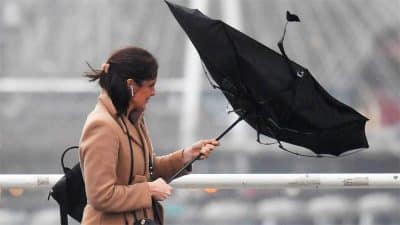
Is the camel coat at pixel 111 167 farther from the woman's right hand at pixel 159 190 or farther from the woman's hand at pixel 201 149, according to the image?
the woman's hand at pixel 201 149

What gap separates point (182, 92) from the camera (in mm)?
12789

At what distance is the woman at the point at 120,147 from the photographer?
1.95 m

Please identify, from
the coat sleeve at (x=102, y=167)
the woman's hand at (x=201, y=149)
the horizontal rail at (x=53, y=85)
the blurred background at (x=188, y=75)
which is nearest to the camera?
the coat sleeve at (x=102, y=167)

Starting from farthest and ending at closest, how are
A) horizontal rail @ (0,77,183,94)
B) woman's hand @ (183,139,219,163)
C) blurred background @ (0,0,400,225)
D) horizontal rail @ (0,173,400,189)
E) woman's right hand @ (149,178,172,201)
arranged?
horizontal rail @ (0,77,183,94)
blurred background @ (0,0,400,225)
horizontal rail @ (0,173,400,189)
woman's hand @ (183,139,219,163)
woman's right hand @ (149,178,172,201)

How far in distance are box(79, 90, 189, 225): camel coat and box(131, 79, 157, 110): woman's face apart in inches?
2.3

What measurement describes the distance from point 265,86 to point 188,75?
10.4 meters

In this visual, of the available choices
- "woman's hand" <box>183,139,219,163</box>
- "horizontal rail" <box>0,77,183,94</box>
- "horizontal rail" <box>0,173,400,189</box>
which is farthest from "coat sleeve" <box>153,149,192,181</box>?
"horizontal rail" <box>0,77,183,94</box>

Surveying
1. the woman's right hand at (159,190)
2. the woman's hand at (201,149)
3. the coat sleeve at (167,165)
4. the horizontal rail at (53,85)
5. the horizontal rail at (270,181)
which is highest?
the woman's hand at (201,149)

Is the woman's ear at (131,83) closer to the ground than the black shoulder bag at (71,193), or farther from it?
farther from it

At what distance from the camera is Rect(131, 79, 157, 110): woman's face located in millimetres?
1992

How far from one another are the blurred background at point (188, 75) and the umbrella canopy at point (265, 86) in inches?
298

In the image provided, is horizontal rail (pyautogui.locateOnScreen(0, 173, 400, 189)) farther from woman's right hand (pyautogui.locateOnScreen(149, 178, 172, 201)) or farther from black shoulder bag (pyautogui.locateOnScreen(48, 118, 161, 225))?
woman's right hand (pyautogui.locateOnScreen(149, 178, 172, 201))

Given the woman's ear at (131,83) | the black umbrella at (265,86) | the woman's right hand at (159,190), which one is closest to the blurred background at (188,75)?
the black umbrella at (265,86)

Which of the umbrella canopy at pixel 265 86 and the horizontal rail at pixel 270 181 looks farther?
the horizontal rail at pixel 270 181
